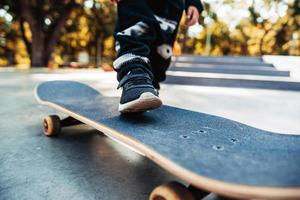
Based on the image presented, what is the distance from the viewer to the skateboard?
571 millimetres

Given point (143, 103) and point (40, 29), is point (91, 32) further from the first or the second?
point (143, 103)

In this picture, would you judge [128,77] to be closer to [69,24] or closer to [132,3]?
[132,3]

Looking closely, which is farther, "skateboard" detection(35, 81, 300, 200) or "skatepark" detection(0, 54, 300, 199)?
"skatepark" detection(0, 54, 300, 199)

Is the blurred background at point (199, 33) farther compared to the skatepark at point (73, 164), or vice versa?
the blurred background at point (199, 33)

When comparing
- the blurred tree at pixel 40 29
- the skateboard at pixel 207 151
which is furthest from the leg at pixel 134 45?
the blurred tree at pixel 40 29

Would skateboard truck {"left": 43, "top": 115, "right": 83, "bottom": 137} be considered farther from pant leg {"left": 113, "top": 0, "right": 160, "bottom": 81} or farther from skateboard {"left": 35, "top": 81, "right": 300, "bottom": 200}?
pant leg {"left": 113, "top": 0, "right": 160, "bottom": 81}

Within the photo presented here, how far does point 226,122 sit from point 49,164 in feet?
2.28

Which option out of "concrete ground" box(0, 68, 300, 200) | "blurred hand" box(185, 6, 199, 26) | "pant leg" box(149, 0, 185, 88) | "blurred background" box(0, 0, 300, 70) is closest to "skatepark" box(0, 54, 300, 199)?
"concrete ground" box(0, 68, 300, 200)

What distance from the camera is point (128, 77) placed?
4.09 feet

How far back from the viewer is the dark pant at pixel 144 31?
135 centimetres

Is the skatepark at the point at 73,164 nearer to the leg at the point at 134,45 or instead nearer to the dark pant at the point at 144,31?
the leg at the point at 134,45

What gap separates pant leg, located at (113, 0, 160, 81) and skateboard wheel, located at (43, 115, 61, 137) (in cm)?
45

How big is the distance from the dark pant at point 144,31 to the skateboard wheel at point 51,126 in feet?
1.48

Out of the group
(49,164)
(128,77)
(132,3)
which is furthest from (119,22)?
(49,164)
